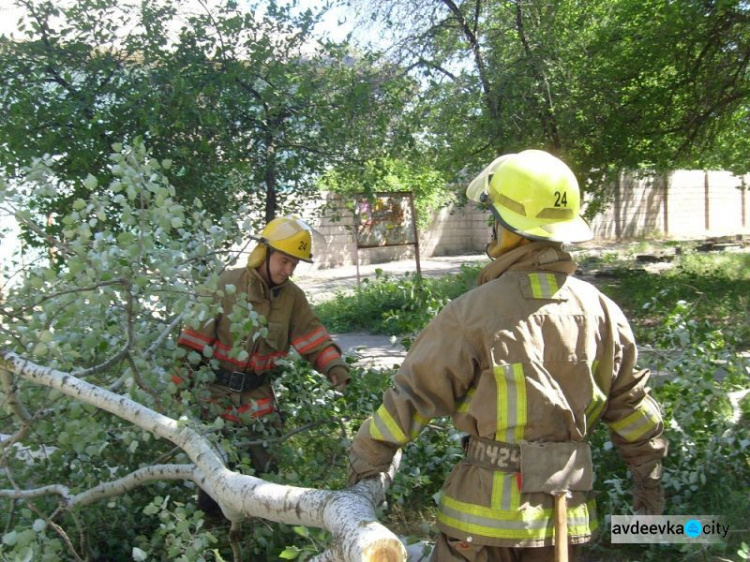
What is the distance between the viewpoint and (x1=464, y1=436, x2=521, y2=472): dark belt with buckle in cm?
219

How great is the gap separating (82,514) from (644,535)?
227cm

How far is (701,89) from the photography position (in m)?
9.53

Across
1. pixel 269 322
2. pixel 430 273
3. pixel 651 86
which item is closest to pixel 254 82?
pixel 269 322

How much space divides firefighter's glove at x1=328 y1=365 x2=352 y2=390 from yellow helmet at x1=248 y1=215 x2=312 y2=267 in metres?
0.61

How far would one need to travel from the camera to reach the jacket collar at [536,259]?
7.54 ft

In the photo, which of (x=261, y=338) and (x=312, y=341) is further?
(x=312, y=341)

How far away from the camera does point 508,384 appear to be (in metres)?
2.16

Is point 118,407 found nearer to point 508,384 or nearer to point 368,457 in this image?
point 368,457

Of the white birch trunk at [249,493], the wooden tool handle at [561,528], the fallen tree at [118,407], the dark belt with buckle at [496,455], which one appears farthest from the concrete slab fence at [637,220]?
the wooden tool handle at [561,528]

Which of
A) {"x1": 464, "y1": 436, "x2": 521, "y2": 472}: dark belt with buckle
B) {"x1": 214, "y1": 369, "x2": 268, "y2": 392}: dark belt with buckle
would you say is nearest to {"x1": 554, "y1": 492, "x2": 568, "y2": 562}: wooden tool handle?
{"x1": 464, "y1": 436, "x2": 521, "y2": 472}: dark belt with buckle

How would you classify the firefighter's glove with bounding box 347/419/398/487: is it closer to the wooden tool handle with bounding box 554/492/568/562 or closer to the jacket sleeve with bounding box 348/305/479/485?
the jacket sleeve with bounding box 348/305/479/485

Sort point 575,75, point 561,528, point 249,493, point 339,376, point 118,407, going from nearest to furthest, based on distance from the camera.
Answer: point 561,528 < point 249,493 < point 118,407 < point 339,376 < point 575,75

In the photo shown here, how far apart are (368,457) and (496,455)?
0.38 meters

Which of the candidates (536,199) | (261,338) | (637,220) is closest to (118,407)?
(261,338)
